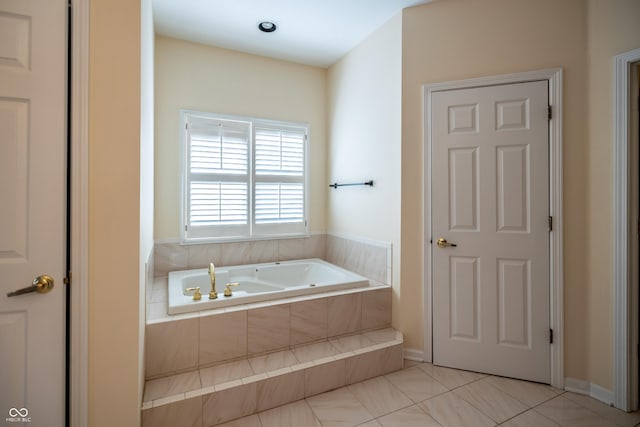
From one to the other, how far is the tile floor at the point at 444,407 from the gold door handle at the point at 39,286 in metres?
1.15

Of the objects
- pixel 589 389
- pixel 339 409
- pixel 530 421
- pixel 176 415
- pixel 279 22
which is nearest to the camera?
pixel 176 415

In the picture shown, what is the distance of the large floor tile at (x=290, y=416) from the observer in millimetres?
1694

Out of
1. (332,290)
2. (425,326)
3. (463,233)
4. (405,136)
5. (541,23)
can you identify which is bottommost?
(425,326)

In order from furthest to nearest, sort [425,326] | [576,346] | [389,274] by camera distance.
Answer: [389,274]
[425,326]
[576,346]

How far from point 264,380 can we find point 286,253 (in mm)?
1650

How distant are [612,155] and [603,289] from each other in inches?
32.7

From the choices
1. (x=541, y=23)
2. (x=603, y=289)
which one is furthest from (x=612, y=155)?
(x=541, y=23)

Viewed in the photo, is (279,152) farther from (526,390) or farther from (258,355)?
(526,390)

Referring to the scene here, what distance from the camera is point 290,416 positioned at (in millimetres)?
1752

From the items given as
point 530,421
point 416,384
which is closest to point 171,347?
point 416,384

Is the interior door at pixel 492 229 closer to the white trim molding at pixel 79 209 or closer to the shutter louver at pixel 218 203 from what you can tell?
the shutter louver at pixel 218 203

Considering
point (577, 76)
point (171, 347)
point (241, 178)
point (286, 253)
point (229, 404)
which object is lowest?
point (229, 404)

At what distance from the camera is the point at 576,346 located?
1973 millimetres

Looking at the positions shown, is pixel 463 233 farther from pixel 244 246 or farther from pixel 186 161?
pixel 186 161
